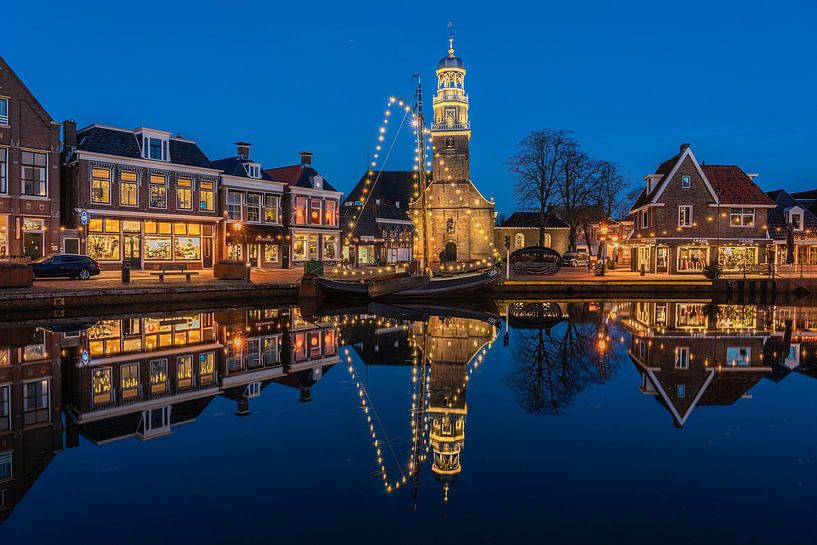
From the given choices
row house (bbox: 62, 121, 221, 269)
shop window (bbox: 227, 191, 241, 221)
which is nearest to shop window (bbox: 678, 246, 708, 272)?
shop window (bbox: 227, 191, 241, 221)

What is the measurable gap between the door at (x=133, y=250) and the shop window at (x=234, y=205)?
7.18 meters

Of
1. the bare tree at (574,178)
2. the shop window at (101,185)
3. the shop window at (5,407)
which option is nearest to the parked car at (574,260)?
the bare tree at (574,178)

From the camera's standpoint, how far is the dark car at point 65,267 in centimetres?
2750

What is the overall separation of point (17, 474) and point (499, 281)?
99.4 feet

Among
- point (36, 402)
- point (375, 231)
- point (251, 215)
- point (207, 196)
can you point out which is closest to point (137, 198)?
point (207, 196)

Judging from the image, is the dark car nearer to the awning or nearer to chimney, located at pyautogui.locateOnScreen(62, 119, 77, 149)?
chimney, located at pyautogui.locateOnScreen(62, 119, 77, 149)

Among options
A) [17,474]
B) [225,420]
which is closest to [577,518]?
[225,420]

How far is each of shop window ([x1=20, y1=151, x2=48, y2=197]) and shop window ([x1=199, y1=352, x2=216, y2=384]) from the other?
77.9 ft

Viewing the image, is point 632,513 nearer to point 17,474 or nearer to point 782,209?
point 17,474

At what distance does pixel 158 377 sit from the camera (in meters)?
11.8

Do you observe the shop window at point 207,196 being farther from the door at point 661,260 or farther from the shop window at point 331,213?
the door at point 661,260

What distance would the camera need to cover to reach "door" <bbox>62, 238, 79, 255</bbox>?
31938 millimetres

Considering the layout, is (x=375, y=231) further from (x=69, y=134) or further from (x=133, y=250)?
(x=69, y=134)

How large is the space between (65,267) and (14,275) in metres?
4.70
